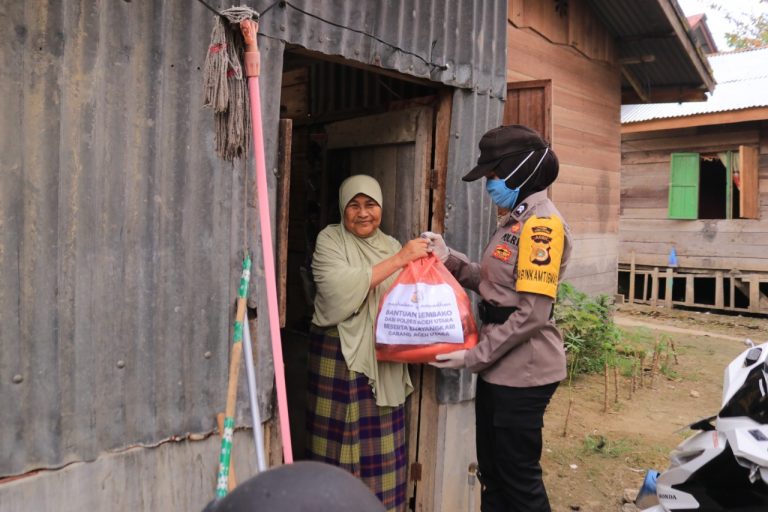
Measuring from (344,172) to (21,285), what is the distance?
2.50 m

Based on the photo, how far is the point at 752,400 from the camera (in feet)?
9.00

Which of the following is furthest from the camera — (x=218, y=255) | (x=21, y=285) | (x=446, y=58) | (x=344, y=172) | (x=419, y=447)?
(x=344, y=172)

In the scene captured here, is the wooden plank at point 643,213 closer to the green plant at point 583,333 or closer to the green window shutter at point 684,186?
the green window shutter at point 684,186

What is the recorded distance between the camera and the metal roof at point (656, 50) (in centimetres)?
759

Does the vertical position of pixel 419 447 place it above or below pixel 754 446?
below

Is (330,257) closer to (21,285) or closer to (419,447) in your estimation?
(419,447)

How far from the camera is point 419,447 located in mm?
3547

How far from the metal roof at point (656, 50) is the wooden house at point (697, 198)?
2.27 metres

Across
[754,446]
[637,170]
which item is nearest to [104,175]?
[754,446]

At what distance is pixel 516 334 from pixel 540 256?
1.19 feet

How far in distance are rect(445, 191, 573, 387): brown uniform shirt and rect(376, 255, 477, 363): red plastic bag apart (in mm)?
132

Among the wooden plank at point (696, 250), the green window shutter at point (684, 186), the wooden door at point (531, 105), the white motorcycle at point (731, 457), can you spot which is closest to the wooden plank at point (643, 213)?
the green window shutter at point (684, 186)

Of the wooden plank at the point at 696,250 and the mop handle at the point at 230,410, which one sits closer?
the mop handle at the point at 230,410

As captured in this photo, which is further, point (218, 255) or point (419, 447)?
point (419, 447)
